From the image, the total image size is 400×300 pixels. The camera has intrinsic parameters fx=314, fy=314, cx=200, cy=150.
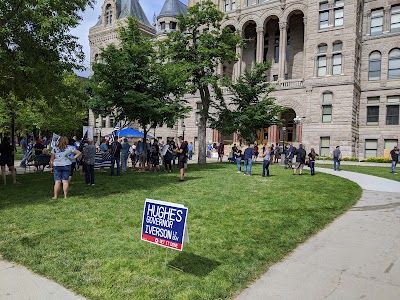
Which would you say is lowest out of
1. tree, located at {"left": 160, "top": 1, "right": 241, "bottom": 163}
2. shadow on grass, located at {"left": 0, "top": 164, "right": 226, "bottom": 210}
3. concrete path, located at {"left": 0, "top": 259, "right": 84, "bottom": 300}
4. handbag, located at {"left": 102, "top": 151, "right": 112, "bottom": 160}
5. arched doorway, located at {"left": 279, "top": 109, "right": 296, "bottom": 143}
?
concrete path, located at {"left": 0, "top": 259, "right": 84, "bottom": 300}

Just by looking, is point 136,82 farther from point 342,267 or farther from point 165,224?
point 342,267

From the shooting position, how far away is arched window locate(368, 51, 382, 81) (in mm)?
39344

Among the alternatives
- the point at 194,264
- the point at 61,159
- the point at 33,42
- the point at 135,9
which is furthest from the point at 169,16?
the point at 194,264

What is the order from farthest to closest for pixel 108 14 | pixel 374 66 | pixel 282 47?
1. pixel 108 14
2. pixel 282 47
3. pixel 374 66

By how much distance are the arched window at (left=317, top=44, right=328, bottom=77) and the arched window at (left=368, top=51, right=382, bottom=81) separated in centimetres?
634

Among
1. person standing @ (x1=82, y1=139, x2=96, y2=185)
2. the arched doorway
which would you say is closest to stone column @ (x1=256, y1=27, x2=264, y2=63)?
the arched doorway

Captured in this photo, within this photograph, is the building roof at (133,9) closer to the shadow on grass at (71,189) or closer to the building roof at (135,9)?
the building roof at (135,9)

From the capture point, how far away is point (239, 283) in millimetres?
4531

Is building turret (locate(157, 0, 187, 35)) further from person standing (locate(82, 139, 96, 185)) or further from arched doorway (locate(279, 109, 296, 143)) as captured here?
person standing (locate(82, 139, 96, 185))

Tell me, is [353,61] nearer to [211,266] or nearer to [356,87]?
[356,87]

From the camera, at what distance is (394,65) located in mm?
38375

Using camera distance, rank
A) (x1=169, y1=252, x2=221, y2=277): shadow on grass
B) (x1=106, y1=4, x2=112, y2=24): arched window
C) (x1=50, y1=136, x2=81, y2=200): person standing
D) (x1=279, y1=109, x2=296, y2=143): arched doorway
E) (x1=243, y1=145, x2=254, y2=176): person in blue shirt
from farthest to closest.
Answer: (x1=106, y1=4, x2=112, y2=24): arched window, (x1=279, y1=109, x2=296, y2=143): arched doorway, (x1=243, y1=145, x2=254, y2=176): person in blue shirt, (x1=50, y1=136, x2=81, y2=200): person standing, (x1=169, y1=252, x2=221, y2=277): shadow on grass

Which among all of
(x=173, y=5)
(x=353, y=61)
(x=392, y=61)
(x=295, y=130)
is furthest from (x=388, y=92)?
(x=173, y=5)

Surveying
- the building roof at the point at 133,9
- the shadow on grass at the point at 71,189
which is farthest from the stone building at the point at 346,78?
the building roof at the point at 133,9
